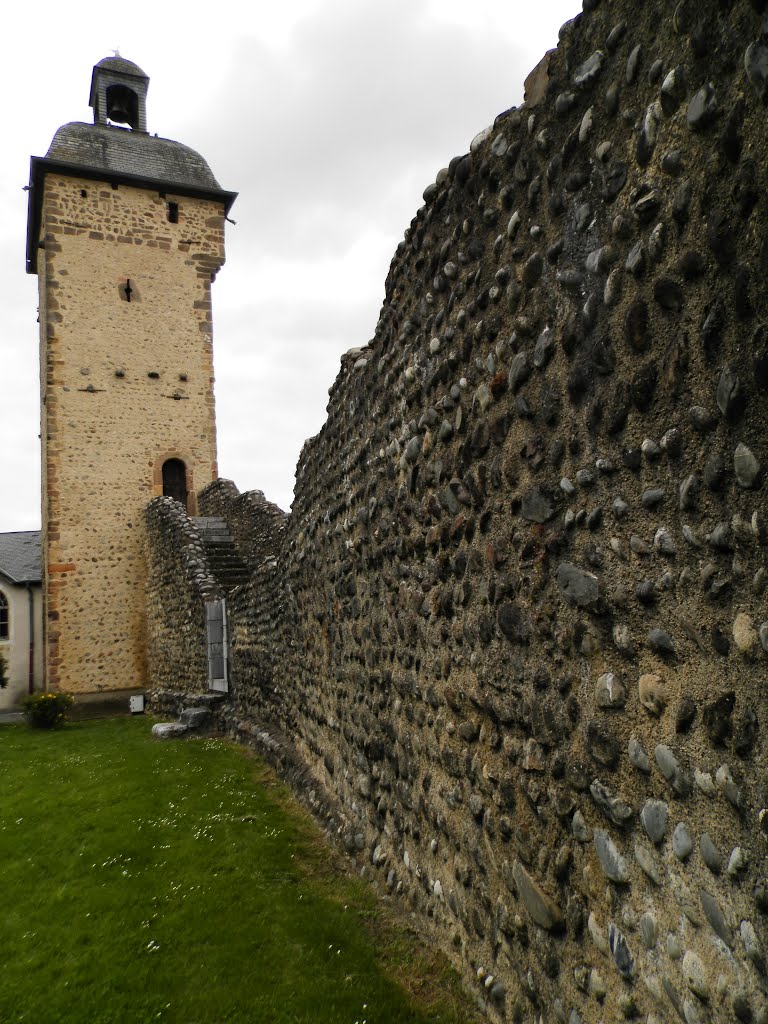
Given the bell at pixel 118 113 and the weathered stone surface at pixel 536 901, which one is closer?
the weathered stone surface at pixel 536 901

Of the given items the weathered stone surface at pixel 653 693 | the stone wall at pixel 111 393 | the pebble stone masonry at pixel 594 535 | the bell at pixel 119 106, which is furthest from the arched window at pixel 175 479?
the weathered stone surface at pixel 653 693

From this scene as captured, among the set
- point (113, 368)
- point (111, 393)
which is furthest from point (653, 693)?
point (113, 368)

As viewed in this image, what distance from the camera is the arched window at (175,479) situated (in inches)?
660

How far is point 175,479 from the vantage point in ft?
55.4

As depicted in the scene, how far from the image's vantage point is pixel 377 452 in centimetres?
448

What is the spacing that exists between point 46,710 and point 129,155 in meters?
13.1

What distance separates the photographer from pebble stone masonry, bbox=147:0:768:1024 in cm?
168

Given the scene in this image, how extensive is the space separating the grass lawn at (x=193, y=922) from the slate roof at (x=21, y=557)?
14898 mm

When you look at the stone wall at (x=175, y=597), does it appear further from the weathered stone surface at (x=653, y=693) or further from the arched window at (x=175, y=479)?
the weathered stone surface at (x=653, y=693)

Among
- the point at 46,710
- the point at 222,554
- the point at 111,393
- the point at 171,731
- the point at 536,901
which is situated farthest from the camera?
the point at 111,393

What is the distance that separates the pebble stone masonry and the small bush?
33.9ft

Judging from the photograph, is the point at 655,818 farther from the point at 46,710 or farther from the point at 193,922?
the point at 46,710

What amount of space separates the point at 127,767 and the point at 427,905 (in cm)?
533

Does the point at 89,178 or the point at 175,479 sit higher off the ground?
the point at 89,178
